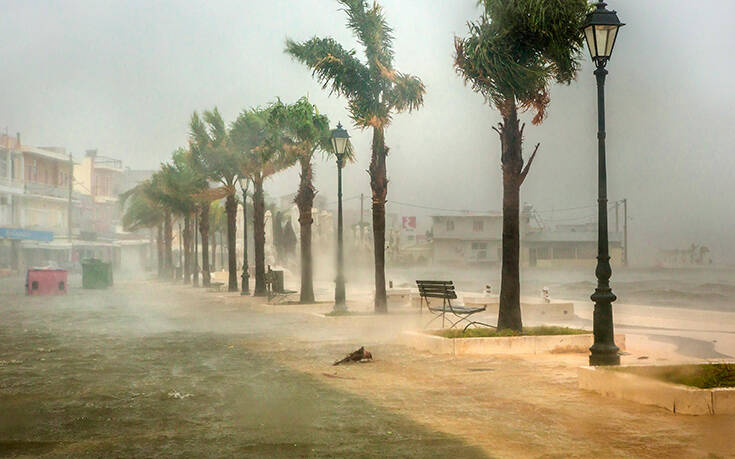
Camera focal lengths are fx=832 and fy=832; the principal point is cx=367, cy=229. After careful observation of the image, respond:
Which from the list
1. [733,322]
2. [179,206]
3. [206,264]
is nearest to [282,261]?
[179,206]

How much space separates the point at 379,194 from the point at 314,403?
14.2 m

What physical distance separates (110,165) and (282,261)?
191 feet

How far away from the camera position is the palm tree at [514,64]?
1404cm

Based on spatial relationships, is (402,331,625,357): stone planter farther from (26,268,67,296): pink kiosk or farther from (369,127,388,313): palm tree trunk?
(26,268,67,296): pink kiosk

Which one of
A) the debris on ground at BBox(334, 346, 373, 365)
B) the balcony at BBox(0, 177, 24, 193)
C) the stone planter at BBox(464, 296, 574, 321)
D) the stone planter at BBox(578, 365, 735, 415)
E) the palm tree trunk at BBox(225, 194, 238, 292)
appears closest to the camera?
the stone planter at BBox(578, 365, 735, 415)

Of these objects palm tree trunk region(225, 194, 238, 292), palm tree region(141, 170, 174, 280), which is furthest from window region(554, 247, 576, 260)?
palm tree trunk region(225, 194, 238, 292)

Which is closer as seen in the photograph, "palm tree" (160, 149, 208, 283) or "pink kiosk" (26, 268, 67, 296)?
"pink kiosk" (26, 268, 67, 296)

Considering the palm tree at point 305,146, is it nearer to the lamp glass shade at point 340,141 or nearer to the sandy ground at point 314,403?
the lamp glass shade at point 340,141

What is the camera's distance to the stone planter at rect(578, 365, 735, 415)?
8.01 metres

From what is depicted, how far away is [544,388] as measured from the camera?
973cm

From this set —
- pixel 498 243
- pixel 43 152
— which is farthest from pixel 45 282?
pixel 498 243

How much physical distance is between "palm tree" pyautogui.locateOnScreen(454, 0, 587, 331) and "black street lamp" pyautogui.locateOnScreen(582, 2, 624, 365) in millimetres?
2703

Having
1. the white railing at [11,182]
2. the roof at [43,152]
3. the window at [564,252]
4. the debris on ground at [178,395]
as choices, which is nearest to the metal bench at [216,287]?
the debris on ground at [178,395]

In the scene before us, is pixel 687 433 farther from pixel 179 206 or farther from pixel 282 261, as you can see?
pixel 282 261
